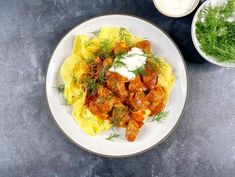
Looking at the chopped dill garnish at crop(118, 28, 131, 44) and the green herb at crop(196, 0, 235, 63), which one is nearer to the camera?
the green herb at crop(196, 0, 235, 63)

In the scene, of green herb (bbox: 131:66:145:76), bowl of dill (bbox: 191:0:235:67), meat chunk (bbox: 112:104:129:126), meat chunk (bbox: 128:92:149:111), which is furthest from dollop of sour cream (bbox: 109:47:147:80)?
bowl of dill (bbox: 191:0:235:67)

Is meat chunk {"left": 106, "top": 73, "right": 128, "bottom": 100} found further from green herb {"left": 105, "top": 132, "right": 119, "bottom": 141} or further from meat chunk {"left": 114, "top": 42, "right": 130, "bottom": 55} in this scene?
green herb {"left": 105, "top": 132, "right": 119, "bottom": 141}

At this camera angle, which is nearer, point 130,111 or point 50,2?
point 130,111

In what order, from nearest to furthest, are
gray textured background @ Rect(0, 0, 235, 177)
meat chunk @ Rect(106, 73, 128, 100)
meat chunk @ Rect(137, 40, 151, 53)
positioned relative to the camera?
meat chunk @ Rect(106, 73, 128, 100) → meat chunk @ Rect(137, 40, 151, 53) → gray textured background @ Rect(0, 0, 235, 177)

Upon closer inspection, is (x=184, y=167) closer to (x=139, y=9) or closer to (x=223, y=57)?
(x=223, y=57)

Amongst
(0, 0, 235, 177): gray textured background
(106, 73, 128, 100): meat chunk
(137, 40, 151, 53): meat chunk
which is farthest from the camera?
(0, 0, 235, 177): gray textured background

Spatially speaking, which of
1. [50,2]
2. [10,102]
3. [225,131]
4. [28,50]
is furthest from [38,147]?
[225,131]

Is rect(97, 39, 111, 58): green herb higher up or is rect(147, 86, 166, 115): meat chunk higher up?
rect(97, 39, 111, 58): green herb

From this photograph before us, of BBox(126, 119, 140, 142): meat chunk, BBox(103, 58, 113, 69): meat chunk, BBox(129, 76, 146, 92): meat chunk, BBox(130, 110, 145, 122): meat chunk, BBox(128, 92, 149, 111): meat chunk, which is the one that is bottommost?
BBox(126, 119, 140, 142): meat chunk
